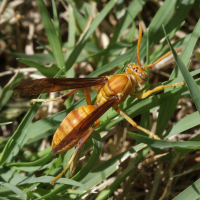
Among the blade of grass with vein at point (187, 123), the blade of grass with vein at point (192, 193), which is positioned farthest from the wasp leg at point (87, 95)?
the blade of grass with vein at point (192, 193)

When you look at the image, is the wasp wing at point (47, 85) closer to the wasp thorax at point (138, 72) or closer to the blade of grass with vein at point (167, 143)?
the wasp thorax at point (138, 72)

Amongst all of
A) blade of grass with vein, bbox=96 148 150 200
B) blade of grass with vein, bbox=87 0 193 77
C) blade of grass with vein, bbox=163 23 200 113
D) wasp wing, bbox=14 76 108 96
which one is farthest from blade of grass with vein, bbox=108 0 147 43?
blade of grass with vein, bbox=96 148 150 200

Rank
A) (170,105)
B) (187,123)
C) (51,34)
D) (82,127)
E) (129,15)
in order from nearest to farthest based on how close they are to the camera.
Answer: (82,127), (187,123), (170,105), (51,34), (129,15)

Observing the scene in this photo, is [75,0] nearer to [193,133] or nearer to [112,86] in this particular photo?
[112,86]

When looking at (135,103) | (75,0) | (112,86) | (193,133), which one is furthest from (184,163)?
(75,0)

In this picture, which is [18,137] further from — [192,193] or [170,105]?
[192,193]

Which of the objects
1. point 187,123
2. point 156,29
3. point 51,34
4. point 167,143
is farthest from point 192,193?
point 51,34

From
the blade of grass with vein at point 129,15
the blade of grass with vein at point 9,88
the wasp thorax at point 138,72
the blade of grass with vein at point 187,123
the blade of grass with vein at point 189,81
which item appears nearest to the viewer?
the blade of grass with vein at point 189,81

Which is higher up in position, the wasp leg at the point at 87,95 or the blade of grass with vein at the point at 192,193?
the wasp leg at the point at 87,95
